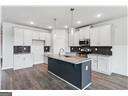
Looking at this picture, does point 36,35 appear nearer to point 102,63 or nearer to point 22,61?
point 22,61

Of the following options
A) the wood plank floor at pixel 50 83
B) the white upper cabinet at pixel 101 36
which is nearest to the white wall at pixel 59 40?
the white upper cabinet at pixel 101 36

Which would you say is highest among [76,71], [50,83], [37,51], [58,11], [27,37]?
[58,11]

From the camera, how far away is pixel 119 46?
420cm

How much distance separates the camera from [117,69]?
4254 millimetres

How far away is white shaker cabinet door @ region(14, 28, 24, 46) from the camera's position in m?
5.03

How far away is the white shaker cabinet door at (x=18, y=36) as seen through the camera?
503cm

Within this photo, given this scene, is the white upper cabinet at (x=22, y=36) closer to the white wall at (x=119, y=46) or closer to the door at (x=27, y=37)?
the door at (x=27, y=37)

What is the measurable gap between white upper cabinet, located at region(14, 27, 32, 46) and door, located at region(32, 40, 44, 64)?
754mm

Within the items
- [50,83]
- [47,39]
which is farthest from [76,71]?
[47,39]

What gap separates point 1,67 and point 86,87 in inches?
176

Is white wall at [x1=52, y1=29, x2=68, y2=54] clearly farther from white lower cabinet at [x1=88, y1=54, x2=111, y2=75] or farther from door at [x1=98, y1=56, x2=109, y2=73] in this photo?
door at [x1=98, y1=56, x2=109, y2=73]

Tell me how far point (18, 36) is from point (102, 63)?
4.56 meters

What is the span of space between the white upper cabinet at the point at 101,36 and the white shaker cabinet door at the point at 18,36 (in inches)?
153
